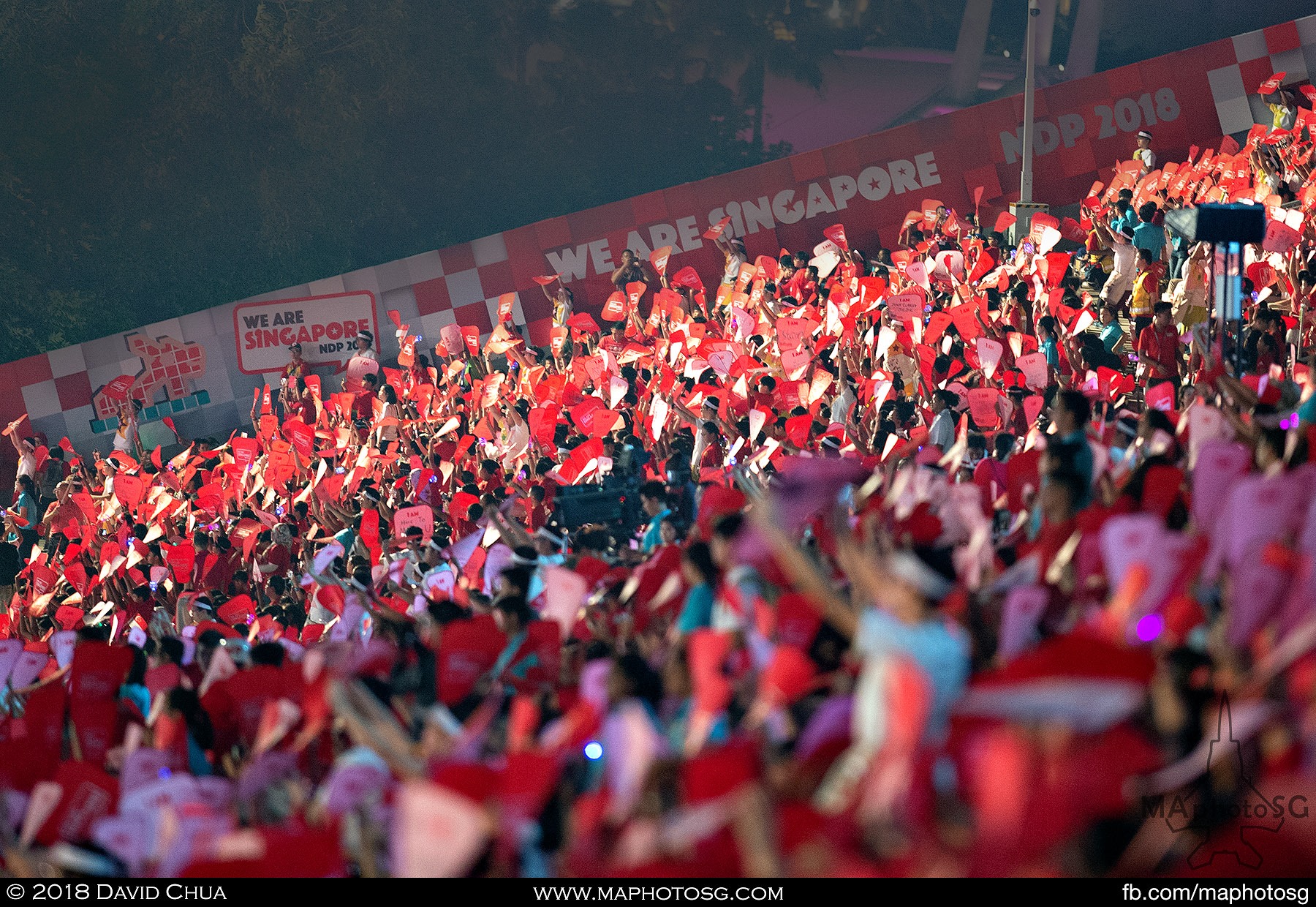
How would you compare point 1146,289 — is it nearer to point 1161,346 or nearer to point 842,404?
point 1161,346

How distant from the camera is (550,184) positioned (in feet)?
59.1

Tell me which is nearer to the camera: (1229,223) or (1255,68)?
(1229,223)

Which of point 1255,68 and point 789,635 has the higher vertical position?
point 1255,68

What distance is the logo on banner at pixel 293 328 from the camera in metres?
15.0

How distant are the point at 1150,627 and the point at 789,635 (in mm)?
837

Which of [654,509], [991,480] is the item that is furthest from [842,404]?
[991,480]

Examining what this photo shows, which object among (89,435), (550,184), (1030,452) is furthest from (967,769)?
(550,184)

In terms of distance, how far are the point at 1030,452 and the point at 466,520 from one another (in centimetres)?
365

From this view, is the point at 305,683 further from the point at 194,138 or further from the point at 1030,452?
the point at 194,138

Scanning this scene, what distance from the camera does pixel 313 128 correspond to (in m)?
17.4

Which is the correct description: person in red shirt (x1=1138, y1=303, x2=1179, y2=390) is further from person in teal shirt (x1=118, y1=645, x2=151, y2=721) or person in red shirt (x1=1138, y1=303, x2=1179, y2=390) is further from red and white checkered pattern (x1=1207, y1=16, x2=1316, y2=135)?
red and white checkered pattern (x1=1207, y1=16, x2=1316, y2=135)

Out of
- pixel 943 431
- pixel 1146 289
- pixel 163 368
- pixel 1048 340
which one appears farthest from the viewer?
pixel 163 368

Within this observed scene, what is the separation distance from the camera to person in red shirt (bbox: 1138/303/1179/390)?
6738 millimetres

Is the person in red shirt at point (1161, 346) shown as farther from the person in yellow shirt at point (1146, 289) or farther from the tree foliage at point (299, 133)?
the tree foliage at point (299, 133)
